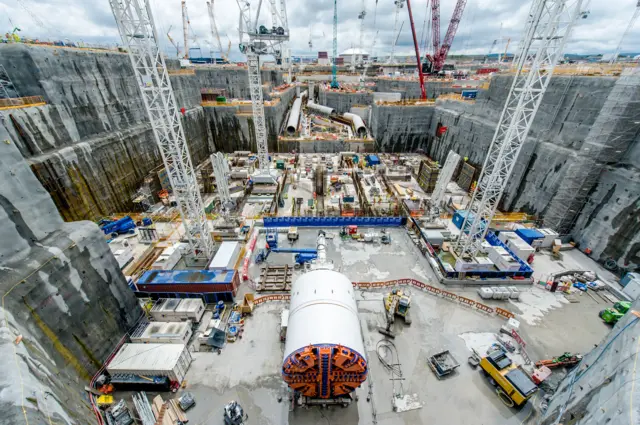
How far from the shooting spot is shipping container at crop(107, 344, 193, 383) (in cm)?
1402

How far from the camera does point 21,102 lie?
→ 22.2 m

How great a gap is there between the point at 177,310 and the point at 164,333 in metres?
1.66

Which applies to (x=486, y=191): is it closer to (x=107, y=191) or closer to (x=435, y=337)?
(x=435, y=337)

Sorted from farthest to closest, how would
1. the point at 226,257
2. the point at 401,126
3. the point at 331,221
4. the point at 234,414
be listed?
the point at 401,126 < the point at 331,221 < the point at 226,257 < the point at 234,414

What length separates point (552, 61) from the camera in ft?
50.6

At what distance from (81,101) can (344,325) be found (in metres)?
33.6

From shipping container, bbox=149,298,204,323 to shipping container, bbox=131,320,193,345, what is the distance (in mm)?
705

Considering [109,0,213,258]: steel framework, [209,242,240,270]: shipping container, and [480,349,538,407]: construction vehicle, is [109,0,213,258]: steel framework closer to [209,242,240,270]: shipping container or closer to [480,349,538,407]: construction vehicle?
[209,242,240,270]: shipping container

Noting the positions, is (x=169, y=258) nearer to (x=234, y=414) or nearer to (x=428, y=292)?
(x=234, y=414)

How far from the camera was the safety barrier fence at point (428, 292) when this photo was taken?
18.8m

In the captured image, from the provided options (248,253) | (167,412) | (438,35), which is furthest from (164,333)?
(438,35)

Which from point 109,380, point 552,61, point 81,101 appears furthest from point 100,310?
point 552,61

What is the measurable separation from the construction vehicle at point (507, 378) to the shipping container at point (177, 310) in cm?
1789

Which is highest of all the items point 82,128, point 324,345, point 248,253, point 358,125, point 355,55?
point 355,55
